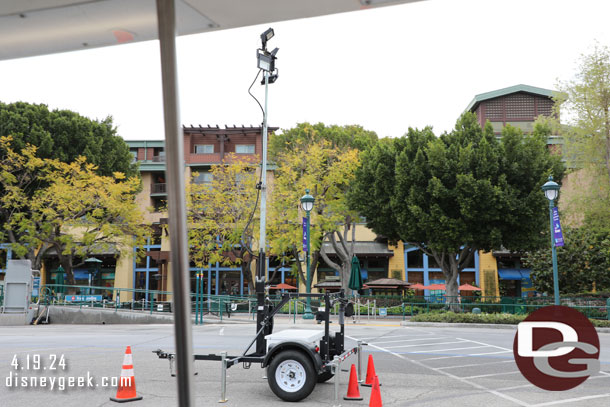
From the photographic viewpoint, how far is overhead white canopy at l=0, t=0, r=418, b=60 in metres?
2.48

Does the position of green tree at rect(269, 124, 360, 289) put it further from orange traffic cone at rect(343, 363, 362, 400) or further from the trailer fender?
the trailer fender

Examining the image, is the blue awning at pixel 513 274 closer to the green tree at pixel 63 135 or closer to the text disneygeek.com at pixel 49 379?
the green tree at pixel 63 135

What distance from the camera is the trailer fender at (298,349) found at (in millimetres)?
8000

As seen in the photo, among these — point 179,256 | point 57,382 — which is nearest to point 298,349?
point 57,382

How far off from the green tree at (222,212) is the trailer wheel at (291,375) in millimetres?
25426

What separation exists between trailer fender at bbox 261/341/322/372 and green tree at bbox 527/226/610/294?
1060 inches

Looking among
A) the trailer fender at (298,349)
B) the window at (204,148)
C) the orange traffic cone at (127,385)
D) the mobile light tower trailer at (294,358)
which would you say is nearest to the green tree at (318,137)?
the window at (204,148)

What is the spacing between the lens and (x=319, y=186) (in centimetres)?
3366

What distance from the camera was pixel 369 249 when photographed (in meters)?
43.0

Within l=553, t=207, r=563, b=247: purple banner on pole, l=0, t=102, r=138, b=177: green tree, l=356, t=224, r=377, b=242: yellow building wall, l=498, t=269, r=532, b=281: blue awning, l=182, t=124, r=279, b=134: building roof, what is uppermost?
l=182, t=124, r=279, b=134: building roof

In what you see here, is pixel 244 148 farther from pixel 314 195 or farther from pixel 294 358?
pixel 294 358

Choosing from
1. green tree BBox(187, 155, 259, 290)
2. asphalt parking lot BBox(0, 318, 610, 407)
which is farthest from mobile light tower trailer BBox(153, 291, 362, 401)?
green tree BBox(187, 155, 259, 290)

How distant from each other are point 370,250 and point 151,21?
40.9 meters

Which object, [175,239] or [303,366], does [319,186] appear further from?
[175,239]
